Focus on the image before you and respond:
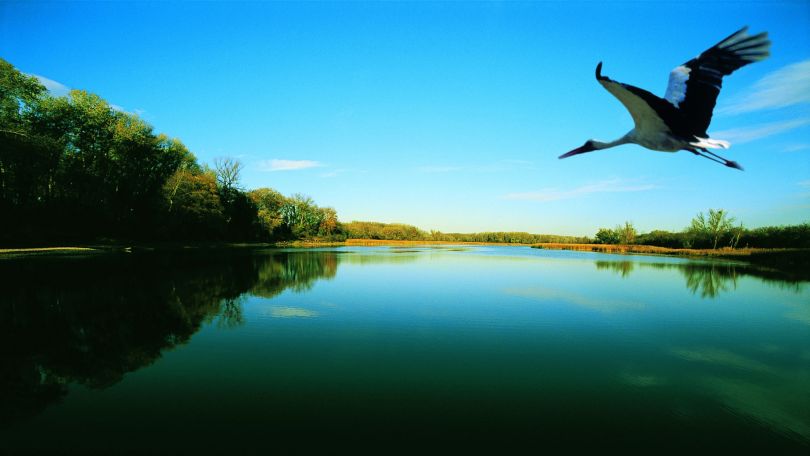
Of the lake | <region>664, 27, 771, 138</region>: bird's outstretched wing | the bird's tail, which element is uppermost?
<region>664, 27, 771, 138</region>: bird's outstretched wing

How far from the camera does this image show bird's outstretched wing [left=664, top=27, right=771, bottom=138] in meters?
3.77

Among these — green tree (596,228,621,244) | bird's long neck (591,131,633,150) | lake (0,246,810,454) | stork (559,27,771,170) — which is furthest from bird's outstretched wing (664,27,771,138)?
green tree (596,228,621,244)

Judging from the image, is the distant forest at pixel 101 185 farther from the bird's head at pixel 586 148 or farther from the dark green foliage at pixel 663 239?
the bird's head at pixel 586 148

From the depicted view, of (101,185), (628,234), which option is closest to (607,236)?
(628,234)

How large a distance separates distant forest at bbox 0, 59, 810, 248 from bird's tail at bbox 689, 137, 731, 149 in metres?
30.6

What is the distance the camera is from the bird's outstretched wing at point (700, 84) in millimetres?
3770

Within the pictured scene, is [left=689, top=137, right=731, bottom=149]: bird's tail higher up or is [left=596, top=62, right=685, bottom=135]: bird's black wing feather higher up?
[left=596, top=62, right=685, bottom=135]: bird's black wing feather

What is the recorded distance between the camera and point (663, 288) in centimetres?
1712

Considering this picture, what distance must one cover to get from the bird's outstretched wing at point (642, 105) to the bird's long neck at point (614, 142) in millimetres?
115

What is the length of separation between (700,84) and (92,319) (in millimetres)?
12270

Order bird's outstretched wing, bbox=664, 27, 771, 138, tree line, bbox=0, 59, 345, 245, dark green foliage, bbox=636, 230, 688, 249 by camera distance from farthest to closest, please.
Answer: dark green foliage, bbox=636, 230, 688, 249 < tree line, bbox=0, 59, 345, 245 < bird's outstretched wing, bbox=664, 27, 771, 138

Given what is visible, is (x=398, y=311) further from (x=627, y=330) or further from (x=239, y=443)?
(x=239, y=443)

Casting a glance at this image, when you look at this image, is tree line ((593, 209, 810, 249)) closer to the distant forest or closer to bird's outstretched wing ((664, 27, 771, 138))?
the distant forest

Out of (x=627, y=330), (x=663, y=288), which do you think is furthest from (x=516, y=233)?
(x=627, y=330)
